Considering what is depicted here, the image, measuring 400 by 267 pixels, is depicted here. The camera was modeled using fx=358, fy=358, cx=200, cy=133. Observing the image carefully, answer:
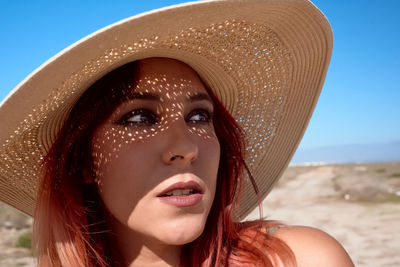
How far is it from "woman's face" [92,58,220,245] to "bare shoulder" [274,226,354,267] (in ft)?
1.11

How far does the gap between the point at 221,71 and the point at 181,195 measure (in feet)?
2.43

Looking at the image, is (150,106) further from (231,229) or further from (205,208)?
(231,229)

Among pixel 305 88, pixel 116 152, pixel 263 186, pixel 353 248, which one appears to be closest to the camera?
pixel 116 152

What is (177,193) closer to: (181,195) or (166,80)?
(181,195)

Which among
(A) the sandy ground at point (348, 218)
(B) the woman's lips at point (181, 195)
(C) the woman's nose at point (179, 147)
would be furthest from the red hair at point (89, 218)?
(A) the sandy ground at point (348, 218)

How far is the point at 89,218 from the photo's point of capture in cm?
158

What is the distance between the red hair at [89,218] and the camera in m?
1.35

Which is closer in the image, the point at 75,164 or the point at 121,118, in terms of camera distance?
the point at 121,118

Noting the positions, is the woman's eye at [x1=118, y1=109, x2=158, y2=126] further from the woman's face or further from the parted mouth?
the parted mouth

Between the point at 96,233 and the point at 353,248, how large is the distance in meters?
5.63

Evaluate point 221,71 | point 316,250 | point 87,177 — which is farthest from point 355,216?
point 87,177

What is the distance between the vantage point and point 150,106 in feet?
4.30

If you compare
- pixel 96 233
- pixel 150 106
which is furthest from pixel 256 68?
pixel 96 233

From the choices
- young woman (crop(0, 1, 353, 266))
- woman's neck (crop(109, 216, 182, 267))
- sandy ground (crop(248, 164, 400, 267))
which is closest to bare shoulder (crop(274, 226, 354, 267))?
young woman (crop(0, 1, 353, 266))
